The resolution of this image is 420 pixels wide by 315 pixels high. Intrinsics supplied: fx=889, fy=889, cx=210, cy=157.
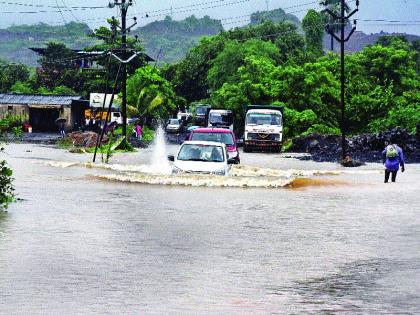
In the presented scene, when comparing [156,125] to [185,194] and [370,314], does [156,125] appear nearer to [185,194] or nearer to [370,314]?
[185,194]

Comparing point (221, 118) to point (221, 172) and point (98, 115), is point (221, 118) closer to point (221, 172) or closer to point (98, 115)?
point (98, 115)

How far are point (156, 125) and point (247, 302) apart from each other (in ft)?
264

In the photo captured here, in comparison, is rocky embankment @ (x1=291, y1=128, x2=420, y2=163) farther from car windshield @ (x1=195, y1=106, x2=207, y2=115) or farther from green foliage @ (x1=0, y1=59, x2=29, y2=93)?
green foliage @ (x1=0, y1=59, x2=29, y2=93)

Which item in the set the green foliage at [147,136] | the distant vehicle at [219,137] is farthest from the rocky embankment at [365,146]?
the green foliage at [147,136]

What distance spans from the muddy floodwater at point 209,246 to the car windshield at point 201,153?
70cm

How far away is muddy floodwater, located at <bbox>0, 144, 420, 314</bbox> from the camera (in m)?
11.4

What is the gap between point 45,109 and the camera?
290 feet

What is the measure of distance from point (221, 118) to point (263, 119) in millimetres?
10620

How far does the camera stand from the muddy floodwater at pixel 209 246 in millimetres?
11367

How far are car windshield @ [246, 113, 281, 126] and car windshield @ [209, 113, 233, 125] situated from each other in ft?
32.7

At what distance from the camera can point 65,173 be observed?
35906 mm

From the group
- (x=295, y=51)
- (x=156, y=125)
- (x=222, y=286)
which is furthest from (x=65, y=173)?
(x=295, y=51)

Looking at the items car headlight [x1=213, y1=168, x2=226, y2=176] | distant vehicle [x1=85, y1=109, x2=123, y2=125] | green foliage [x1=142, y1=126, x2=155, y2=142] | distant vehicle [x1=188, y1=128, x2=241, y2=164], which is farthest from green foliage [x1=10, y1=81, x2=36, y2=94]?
car headlight [x1=213, y1=168, x2=226, y2=176]

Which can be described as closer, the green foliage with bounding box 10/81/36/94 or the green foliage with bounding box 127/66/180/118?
Result: the green foliage with bounding box 127/66/180/118
